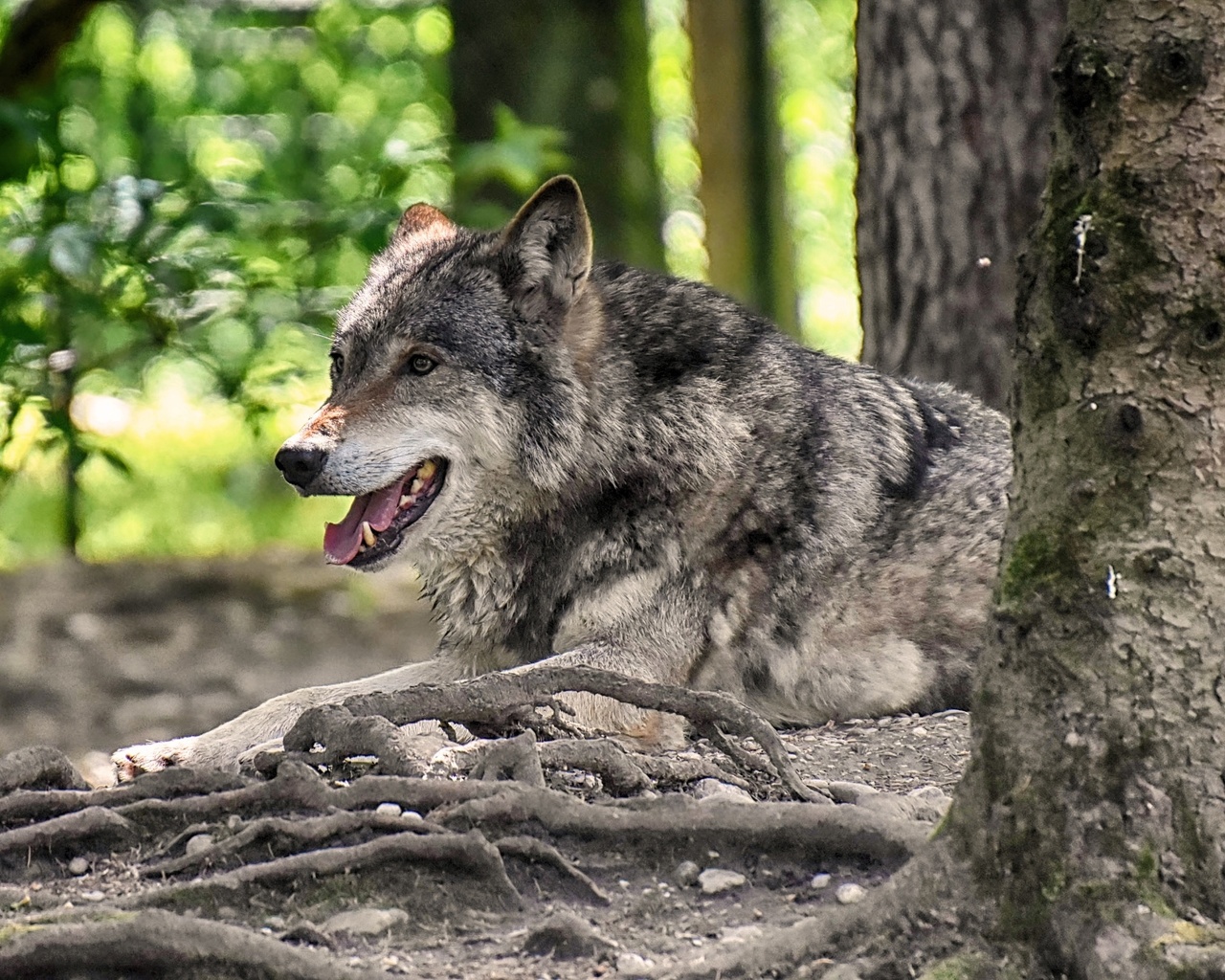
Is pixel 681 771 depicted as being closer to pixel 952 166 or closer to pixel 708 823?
pixel 708 823

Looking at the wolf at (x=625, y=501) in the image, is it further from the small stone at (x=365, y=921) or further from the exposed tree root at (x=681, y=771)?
the small stone at (x=365, y=921)

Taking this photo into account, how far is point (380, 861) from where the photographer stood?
3096 millimetres

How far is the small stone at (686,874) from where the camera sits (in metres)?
3.14

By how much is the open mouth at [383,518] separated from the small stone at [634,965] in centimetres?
219

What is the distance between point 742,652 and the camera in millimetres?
4738

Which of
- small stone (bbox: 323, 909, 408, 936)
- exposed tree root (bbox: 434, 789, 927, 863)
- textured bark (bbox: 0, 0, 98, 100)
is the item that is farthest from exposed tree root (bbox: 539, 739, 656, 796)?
textured bark (bbox: 0, 0, 98, 100)

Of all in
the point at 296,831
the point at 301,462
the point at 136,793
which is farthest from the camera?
the point at 301,462

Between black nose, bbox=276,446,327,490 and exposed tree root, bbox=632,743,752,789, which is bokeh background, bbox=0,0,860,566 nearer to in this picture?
black nose, bbox=276,446,327,490

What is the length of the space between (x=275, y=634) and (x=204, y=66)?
466 centimetres

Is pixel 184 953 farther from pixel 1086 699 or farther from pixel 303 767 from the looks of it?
pixel 1086 699

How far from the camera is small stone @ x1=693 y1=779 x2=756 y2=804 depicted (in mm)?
3572

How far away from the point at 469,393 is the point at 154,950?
2.37 m

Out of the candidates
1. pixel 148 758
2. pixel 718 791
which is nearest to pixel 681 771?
pixel 718 791

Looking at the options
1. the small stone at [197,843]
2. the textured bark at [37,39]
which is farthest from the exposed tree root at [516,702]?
the textured bark at [37,39]
